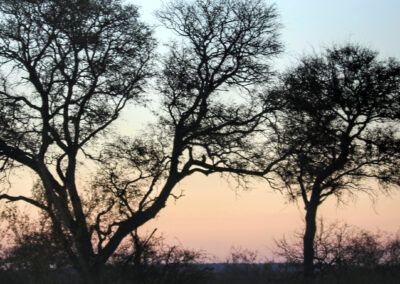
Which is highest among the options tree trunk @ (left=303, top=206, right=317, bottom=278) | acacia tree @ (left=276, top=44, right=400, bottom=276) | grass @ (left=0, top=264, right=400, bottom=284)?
acacia tree @ (left=276, top=44, right=400, bottom=276)

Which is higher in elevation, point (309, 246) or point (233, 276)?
point (309, 246)

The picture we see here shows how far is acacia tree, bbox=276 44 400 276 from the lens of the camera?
2769 cm

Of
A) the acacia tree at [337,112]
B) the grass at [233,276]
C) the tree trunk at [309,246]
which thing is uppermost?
the acacia tree at [337,112]

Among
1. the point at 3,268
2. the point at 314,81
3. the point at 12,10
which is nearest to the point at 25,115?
the point at 12,10

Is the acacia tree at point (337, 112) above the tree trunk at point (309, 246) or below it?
above

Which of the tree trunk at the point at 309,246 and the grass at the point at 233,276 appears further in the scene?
the tree trunk at the point at 309,246

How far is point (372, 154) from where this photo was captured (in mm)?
29609

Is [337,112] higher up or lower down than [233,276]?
higher up

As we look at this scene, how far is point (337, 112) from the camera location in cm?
2852

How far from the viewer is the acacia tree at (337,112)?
2769cm

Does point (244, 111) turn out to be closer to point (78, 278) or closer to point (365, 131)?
point (365, 131)

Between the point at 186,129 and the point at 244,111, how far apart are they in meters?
2.31

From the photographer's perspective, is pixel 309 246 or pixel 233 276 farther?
pixel 233 276

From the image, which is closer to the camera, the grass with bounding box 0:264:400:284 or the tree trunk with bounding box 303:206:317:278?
the grass with bounding box 0:264:400:284
